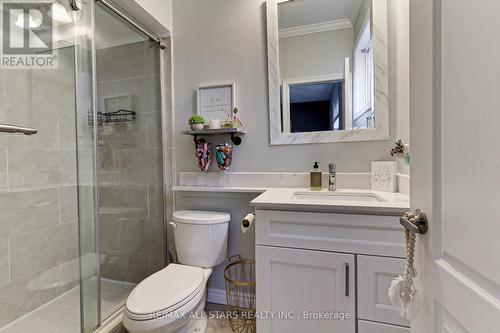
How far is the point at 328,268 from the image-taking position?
108 cm

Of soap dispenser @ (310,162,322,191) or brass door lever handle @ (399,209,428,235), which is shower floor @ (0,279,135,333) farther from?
brass door lever handle @ (399,209,428,235)

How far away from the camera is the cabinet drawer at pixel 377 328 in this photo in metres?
1.00

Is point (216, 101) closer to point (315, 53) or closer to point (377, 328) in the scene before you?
point (315, 53)

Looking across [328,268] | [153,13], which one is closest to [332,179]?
[328,268]

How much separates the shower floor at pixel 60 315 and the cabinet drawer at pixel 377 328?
4.64 feet

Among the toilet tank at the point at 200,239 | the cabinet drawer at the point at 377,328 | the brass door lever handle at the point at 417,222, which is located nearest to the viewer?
the brass door lever handle at the point at 417,222

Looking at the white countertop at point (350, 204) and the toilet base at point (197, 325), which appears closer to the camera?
the white countertop at point (350, 204)

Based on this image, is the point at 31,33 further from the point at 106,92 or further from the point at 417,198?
the point at 417,198

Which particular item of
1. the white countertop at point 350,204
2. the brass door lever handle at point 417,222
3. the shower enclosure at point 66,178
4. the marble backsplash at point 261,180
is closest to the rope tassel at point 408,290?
the brass door lever handle at point 417,222

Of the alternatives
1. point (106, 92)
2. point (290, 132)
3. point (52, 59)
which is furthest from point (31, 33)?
point (290, 132)

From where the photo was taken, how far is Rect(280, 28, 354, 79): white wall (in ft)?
5.00

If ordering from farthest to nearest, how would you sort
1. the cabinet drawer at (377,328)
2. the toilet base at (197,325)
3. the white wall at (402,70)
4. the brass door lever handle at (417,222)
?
the toilet base at (197,325), the white wall at (402,70), the cabinet drawer at (377,328), the brass door lever handle at (417,222)

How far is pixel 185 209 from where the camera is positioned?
1.84 m

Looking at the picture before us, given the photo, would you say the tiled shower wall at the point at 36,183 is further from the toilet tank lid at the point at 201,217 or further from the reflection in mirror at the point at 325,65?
the reflection in mirror at the point at 325,65
